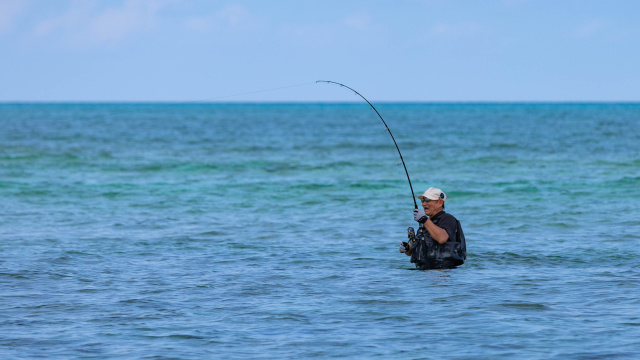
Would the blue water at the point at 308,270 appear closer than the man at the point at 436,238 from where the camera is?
Yes

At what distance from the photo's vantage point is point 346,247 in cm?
1122

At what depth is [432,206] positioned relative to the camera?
339 inches

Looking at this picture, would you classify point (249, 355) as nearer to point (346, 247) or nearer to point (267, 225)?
point (346, 247)

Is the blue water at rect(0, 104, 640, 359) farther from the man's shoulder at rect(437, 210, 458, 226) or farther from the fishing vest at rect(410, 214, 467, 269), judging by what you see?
the man's shoulder at rect(437, 210, 458, 226)

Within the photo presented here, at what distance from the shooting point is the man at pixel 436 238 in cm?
848

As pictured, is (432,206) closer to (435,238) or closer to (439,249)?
(435,238)

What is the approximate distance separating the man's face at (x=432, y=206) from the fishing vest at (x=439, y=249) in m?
0.08

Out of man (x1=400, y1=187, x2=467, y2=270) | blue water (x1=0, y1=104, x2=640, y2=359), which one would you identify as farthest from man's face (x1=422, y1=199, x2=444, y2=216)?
blue water (x1=0, y1=104, x2=640, y2=359)

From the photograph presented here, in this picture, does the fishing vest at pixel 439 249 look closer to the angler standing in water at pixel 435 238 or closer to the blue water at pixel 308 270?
the angler standing in water at pixel 435 238

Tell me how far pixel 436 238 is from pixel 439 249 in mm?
306

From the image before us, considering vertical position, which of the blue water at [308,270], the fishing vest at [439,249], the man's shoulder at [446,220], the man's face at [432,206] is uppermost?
the man's face at [432,206]

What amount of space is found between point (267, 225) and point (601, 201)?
696 cm

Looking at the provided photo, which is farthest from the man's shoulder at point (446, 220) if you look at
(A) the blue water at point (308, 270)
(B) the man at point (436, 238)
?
(A) the blue water at point (308, 270)

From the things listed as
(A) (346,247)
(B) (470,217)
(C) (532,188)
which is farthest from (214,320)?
(C) (532,188)
